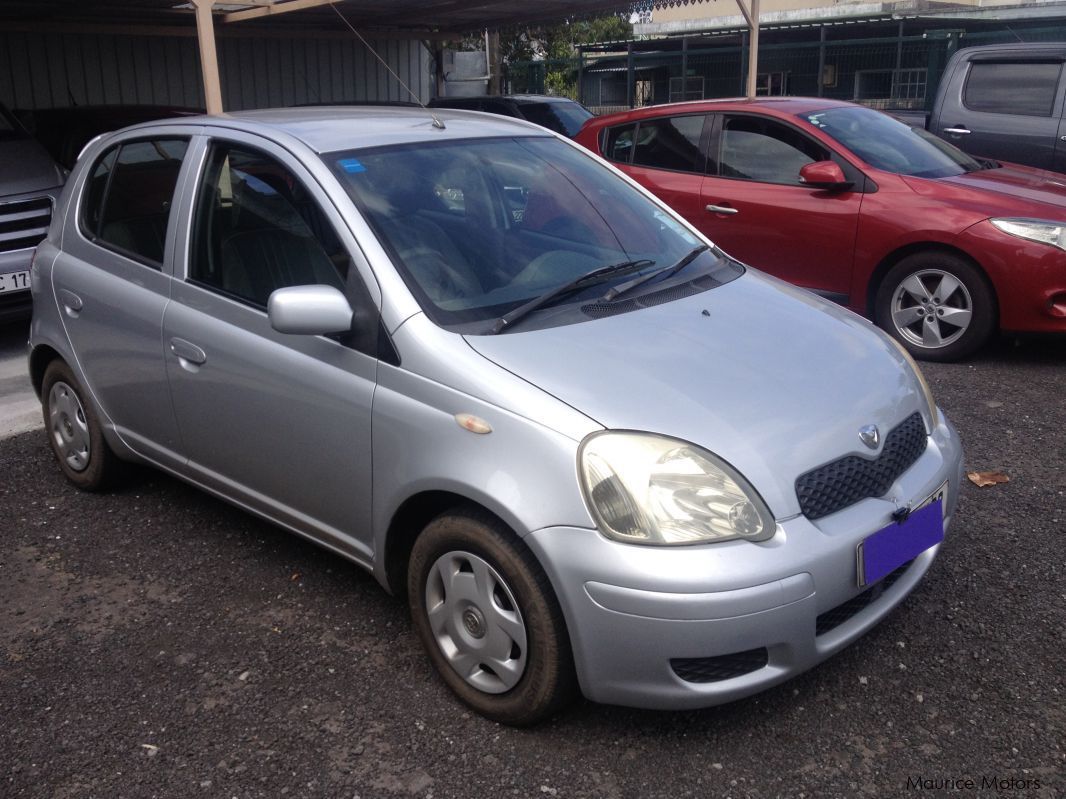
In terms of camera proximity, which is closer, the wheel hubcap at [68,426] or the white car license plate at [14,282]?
the wheel hubcap at [68,426]

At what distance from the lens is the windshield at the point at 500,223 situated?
3.22 meters

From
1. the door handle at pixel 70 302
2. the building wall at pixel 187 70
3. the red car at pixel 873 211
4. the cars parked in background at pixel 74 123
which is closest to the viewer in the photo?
the door handle at pixel 70 302

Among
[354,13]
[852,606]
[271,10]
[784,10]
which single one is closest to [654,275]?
[852,606]

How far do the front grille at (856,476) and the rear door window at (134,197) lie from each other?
2.47 m

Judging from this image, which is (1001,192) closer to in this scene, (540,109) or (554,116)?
(554,116)

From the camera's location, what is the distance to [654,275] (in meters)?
3.60

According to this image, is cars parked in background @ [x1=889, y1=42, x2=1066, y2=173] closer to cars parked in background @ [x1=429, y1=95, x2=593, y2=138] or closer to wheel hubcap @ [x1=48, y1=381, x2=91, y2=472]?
cars parked in background @ [x1=429, y1=95, x2=593, y2=138]

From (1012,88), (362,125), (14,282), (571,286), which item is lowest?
(14,282)

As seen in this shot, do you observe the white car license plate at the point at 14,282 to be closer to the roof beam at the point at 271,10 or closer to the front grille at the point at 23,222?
the front grille at the point at 23,222

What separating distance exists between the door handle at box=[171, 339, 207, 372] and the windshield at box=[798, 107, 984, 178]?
4.49 metres

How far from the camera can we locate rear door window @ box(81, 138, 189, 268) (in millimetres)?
3949

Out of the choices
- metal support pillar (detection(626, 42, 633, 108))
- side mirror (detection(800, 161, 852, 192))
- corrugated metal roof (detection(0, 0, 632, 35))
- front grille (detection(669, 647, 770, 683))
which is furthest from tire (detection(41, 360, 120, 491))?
metal support pillar (detection(626, 42, 633, 108))

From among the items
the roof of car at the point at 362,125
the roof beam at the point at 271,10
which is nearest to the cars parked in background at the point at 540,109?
the roof beam at the point at 271,10

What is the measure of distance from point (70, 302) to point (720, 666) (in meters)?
3.02
